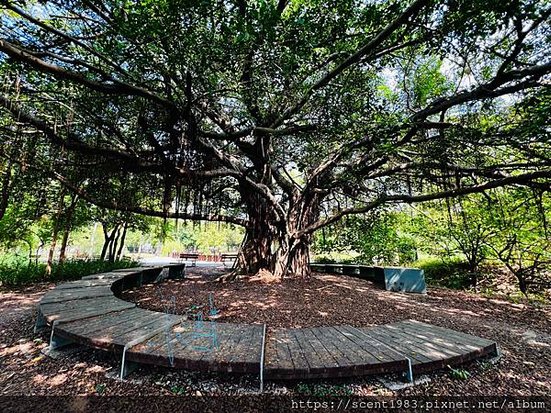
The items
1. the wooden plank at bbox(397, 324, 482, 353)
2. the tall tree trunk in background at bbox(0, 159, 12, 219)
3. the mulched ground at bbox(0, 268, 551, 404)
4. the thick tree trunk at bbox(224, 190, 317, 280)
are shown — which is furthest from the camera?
the thick tree trunk at bbox(224, 190, 317, 280)

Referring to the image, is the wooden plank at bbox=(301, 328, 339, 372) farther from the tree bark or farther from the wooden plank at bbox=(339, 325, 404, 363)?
the tree bark

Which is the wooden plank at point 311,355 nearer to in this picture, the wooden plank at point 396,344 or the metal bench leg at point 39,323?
the wooden plank at point 396,344

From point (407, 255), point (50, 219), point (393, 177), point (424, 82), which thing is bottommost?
point (407, 255)

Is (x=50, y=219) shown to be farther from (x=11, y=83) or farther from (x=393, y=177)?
(x=393, y=177)

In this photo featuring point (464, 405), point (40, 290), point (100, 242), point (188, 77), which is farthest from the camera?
point (100, 242)

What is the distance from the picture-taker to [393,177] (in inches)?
254

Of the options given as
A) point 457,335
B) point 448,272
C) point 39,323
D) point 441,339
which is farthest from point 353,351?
point 448,272

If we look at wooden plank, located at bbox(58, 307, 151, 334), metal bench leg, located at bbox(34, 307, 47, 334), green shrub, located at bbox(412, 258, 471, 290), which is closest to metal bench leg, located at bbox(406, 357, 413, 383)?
wooden plank, located at bbox(58, 307, 151, 334)

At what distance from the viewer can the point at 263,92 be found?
4.38 metres

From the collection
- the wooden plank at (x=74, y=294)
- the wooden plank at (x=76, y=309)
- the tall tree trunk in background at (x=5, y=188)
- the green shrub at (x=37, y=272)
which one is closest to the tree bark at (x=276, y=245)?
the wooden plank at (x=74, y=294)

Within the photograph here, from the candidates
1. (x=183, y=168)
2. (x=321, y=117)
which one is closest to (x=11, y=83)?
(x=183, y=168)

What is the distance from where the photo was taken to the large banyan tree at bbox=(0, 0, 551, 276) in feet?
9.86

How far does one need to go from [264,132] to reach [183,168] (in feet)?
5.50

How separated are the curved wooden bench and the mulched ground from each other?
172 millimetres
